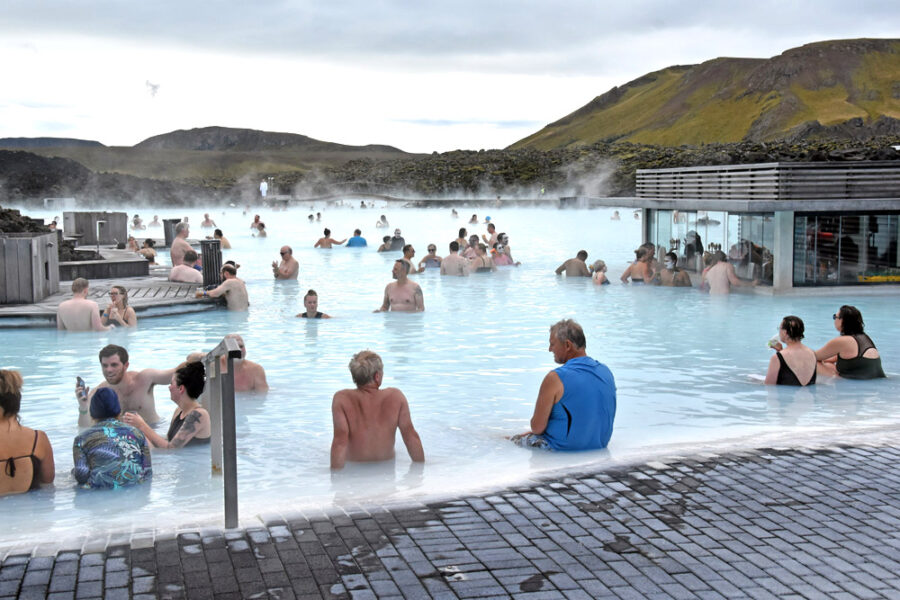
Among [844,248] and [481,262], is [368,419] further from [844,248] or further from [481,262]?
[481,262]

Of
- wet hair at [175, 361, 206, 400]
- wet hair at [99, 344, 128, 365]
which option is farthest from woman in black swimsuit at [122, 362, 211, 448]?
wet hair at [99, 344, 128, 365]

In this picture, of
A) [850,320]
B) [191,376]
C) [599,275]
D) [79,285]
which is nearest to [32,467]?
[191,376]

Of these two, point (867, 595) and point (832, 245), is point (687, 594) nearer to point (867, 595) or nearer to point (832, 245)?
point (867, 595)

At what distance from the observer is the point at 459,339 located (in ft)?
45.3

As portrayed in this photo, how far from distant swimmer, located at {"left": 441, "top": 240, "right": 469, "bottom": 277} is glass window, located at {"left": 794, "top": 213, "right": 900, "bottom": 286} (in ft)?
23.8

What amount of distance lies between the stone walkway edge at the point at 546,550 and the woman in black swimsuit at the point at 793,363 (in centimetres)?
401

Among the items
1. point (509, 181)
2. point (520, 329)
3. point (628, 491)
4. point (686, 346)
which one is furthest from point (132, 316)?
point (509, 181)

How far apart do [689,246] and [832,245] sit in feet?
13.5

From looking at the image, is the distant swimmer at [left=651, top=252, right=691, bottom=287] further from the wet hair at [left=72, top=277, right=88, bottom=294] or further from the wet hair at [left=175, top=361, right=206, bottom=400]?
the wet hair at [left=175, top=361, right=206, bottom=400]

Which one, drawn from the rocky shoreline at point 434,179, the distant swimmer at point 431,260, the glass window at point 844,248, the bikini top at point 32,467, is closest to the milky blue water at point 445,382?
the bikini top at point 32,467

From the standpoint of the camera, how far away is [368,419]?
6.85m

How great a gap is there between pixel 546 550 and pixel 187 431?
12.3ft

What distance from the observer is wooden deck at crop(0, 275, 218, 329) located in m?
14.0

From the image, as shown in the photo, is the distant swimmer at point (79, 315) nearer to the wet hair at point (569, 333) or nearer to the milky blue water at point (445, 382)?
the milky blue water at point (445, 382)
